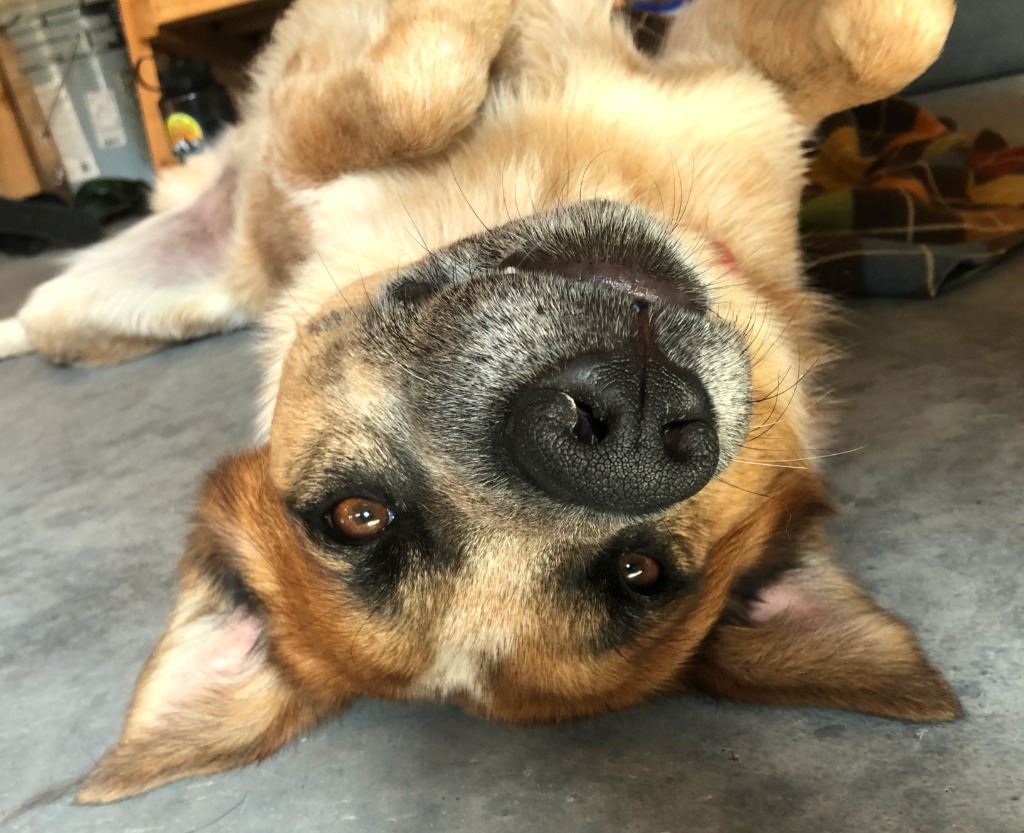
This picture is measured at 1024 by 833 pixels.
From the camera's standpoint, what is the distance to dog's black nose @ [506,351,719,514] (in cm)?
94

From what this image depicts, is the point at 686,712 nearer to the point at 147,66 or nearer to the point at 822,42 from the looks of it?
the point at 822,42

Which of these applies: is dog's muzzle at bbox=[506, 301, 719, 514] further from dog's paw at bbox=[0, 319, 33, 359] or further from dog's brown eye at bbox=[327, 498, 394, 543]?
dog's paw at bbox=[0, 319, 33, 359]

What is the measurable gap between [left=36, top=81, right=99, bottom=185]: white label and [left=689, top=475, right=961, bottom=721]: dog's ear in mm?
5569

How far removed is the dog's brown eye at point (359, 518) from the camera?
3.92 ft

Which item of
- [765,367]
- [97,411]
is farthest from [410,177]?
[97,411]

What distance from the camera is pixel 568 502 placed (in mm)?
1042

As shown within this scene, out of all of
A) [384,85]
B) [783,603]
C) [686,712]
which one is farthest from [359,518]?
[384,85]

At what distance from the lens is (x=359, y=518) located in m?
1.21

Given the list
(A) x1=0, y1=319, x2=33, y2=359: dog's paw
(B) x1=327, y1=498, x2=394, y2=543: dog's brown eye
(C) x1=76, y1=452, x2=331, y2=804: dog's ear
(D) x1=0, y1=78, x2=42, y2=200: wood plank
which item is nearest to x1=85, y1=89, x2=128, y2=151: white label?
(D) x1=0, y1=78, x2=42, y2=200: wood plank

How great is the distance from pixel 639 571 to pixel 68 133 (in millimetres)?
5674

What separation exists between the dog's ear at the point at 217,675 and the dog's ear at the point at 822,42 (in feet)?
4.56

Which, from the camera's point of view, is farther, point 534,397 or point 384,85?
point 384,85

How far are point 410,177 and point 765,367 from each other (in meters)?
0.83

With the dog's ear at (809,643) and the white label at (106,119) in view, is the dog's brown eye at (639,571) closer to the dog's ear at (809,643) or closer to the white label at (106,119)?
the dog's ear at (809,643)
